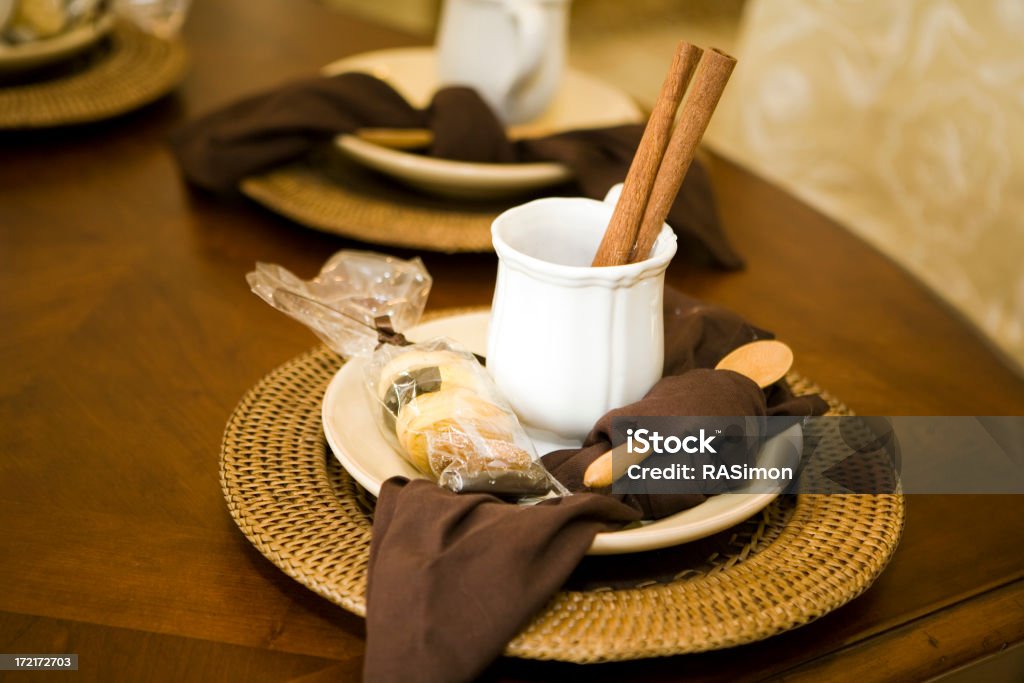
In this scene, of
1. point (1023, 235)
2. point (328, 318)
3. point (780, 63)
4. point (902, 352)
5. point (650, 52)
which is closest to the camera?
point (328, 318)

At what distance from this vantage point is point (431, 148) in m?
0.73

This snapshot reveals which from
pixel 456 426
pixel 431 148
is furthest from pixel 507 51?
pixel 456 426

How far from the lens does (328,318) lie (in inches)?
19.4

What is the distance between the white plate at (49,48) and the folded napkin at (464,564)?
1.97 ft

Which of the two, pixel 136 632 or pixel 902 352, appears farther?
pixel 902 352

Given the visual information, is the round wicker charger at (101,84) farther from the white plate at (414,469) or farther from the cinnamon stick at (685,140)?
the cinnamon stick at (685,140)

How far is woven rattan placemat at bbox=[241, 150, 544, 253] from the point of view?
667mm

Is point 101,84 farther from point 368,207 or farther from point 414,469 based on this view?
point 414,469

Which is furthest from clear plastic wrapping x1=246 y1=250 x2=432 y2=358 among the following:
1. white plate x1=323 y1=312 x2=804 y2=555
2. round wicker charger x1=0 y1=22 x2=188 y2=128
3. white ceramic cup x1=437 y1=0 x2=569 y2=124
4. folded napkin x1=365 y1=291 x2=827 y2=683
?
round wicker charger x1=0 y1=22 x2=188 y2=128

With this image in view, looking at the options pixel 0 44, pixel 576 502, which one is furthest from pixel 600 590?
pixel 0 44

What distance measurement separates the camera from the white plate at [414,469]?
37 cm

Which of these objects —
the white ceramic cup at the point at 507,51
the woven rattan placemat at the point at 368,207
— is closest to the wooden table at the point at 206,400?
the woven rattan placemat at the point at 368,207

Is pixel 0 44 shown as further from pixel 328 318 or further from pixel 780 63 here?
pixel 780 63

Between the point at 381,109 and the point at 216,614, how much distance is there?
43 cm
